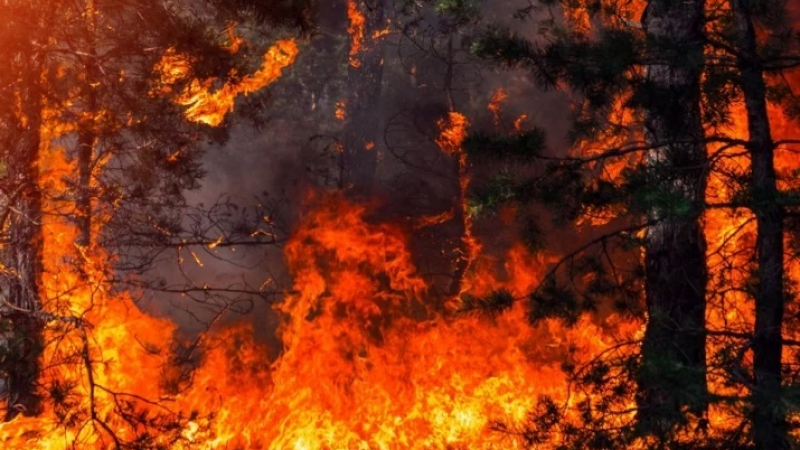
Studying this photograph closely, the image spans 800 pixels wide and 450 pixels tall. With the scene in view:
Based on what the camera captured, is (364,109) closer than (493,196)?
No

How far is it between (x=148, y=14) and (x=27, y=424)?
4980mm

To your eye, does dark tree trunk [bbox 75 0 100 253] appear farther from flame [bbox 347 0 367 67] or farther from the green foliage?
flame [bbox 347 0 367 67]

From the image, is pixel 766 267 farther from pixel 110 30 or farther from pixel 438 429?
pixel 110 30

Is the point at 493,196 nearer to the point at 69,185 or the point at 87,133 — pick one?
the point at 69,185

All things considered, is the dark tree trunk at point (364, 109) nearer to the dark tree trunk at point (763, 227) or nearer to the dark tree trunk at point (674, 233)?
the dark tree trunk at point (674, 233)

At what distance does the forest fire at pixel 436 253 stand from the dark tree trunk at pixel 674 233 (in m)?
0.03

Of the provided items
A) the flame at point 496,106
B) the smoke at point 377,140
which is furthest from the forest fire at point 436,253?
the flame at point 496,106

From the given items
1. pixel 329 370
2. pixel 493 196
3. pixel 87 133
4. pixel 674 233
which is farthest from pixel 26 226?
pixel 674 233

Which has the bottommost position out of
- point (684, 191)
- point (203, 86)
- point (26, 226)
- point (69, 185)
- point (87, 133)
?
point (684, 191)

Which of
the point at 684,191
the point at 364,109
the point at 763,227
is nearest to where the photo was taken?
the point at 763,227

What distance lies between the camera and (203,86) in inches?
338

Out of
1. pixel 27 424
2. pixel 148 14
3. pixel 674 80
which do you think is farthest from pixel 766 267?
pixel 27 424

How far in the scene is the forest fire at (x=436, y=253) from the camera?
195 inches

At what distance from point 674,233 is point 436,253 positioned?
10546 millimetres
